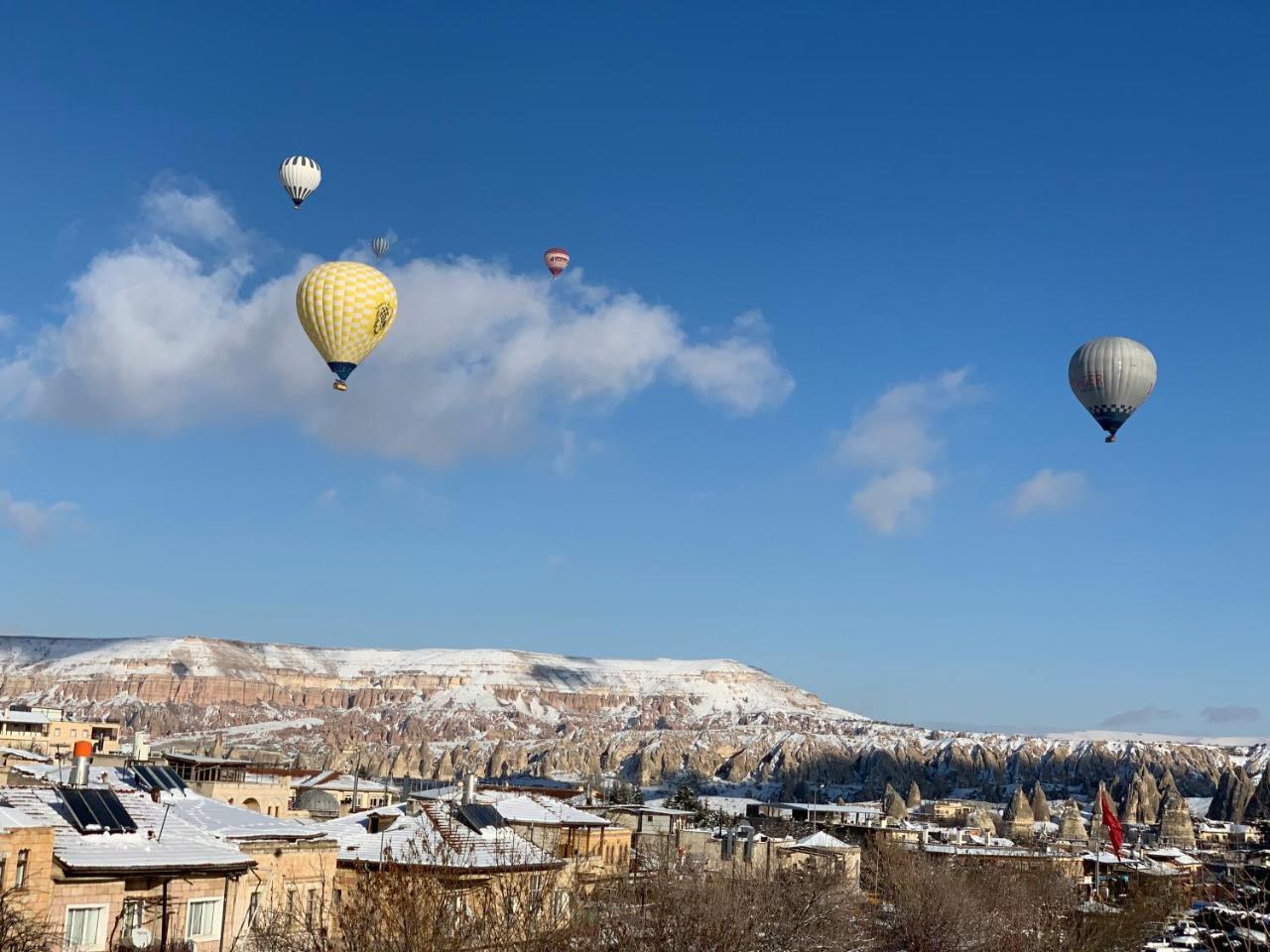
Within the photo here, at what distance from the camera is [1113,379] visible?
2611 inches

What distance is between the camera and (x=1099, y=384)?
66750mm

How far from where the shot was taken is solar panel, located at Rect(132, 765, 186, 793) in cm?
3209

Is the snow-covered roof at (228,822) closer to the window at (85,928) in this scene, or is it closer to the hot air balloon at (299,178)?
the window at (85,928)

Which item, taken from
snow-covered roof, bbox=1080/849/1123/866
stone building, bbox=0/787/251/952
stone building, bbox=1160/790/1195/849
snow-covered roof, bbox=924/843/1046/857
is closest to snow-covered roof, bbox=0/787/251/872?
stone building, bbox=0/787/251/952

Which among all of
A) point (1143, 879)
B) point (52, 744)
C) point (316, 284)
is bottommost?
point (1143, 879)

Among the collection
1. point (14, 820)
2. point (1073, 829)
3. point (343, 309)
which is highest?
point (343, 309)

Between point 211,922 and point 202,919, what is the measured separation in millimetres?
272

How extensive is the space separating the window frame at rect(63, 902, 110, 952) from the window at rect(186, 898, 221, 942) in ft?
6.05

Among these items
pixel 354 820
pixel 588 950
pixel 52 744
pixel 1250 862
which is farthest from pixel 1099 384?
pixel 52 744

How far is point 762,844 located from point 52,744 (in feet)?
232

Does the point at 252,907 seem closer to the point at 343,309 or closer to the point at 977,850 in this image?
the point at 343,309

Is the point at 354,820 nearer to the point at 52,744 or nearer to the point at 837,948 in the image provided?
the point at 837,948

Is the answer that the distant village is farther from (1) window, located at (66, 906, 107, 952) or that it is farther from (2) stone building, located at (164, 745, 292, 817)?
(2) stone building, located at (164, 745, 292, 817)

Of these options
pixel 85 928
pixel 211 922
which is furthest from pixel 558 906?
pixel 85 928
